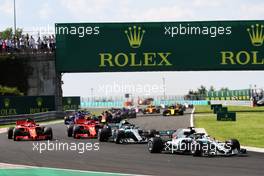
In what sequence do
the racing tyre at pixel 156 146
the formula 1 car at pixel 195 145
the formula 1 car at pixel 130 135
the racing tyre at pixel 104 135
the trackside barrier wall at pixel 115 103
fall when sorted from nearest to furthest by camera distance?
the formula 1 car at pixel 195 145 < the racing tyre at pixel 156 146 < the formula 1 car at pixel 130 135 < the racing tyre at pixel 104 135 < the trackside barrier wall at pixel 115 103

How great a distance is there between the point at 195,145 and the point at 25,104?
29.4 meters

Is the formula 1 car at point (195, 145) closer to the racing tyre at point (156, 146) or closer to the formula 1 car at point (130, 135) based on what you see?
the racing tyre at point (156, 146)

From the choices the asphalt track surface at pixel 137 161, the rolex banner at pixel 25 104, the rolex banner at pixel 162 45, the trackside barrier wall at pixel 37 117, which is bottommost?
the asphalt track surface at pixel 137 161

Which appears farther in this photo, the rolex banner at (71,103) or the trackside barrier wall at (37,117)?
the rolex banner at (71,103)

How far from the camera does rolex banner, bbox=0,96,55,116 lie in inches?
1673

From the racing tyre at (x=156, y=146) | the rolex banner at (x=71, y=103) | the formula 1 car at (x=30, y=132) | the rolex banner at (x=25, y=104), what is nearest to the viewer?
the racing tyre at (x=156, y=146)

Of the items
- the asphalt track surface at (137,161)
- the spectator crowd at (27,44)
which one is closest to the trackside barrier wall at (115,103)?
the spectator crowd at (27,44)

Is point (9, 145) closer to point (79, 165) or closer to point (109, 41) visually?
point (79, 165)

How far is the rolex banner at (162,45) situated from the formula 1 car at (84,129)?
70.5 ft

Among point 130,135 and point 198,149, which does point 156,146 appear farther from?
point 130,135

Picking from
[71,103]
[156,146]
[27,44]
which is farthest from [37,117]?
[156,146]

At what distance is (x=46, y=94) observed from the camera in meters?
52.4

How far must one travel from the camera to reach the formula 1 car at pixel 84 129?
24.9m

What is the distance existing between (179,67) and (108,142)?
26.1 metres
